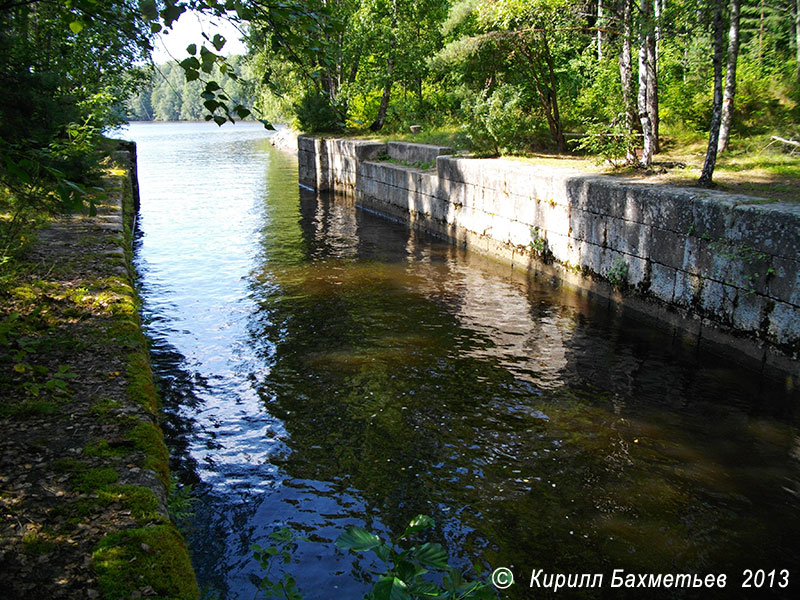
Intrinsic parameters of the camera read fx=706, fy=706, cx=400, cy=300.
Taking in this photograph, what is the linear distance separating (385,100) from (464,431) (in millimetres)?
21958

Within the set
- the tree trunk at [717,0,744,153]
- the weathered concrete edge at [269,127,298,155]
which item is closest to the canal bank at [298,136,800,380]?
the tree trunk at [717,0,744,153]

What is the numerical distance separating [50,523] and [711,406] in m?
6.36

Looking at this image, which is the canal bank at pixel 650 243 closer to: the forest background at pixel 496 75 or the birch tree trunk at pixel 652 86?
the forest background at pixel 496 75

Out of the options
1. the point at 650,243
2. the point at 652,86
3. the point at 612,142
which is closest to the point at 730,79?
the point at 652,86

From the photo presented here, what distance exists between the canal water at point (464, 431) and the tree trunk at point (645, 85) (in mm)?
2810

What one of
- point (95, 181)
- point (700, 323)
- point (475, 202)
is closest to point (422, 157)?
point (475, 202)

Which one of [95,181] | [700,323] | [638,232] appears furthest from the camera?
[95,181]

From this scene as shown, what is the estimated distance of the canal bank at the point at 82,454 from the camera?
124 inches

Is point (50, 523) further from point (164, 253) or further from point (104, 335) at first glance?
point (164, 253)

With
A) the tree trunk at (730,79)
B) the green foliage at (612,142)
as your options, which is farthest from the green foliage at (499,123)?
the tree trunk at (730,79)

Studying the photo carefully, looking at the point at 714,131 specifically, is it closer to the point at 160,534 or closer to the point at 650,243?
the point at 650,243

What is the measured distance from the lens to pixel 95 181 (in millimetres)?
11297

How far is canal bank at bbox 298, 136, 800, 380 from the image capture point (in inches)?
311

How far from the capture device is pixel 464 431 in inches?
266
